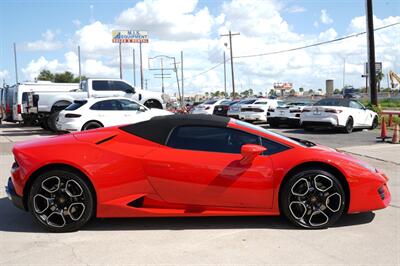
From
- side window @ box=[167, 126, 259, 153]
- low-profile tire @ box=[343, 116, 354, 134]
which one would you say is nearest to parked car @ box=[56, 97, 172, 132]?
low-profile tire @ box=[343, 116, 354, 134]

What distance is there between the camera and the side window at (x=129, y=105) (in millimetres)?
15398

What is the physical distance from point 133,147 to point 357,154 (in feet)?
25.1

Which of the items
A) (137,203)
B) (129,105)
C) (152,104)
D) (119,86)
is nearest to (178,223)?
(137,203)

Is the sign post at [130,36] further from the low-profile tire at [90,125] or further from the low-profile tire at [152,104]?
the low-profile tire at [90,125]

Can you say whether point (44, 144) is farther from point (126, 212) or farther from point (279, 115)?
point (279, 115)

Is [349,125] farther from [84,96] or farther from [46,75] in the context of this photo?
[46,75]

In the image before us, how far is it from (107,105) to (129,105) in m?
0.73

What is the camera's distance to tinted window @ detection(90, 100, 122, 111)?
1516 centimetres

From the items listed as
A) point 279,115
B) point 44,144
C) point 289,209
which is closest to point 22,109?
point 279,115

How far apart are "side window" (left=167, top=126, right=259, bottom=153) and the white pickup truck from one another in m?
14.1

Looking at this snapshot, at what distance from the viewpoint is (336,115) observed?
16641 millimetres

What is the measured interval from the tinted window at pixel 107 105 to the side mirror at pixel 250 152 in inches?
436

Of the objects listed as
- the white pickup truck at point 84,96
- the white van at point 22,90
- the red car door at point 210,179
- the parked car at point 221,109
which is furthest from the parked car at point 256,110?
the red car door at point 210,179

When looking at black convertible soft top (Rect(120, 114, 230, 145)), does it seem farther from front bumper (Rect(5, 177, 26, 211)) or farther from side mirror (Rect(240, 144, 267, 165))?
front bumper (Rect(5, 177, 26, 211))
